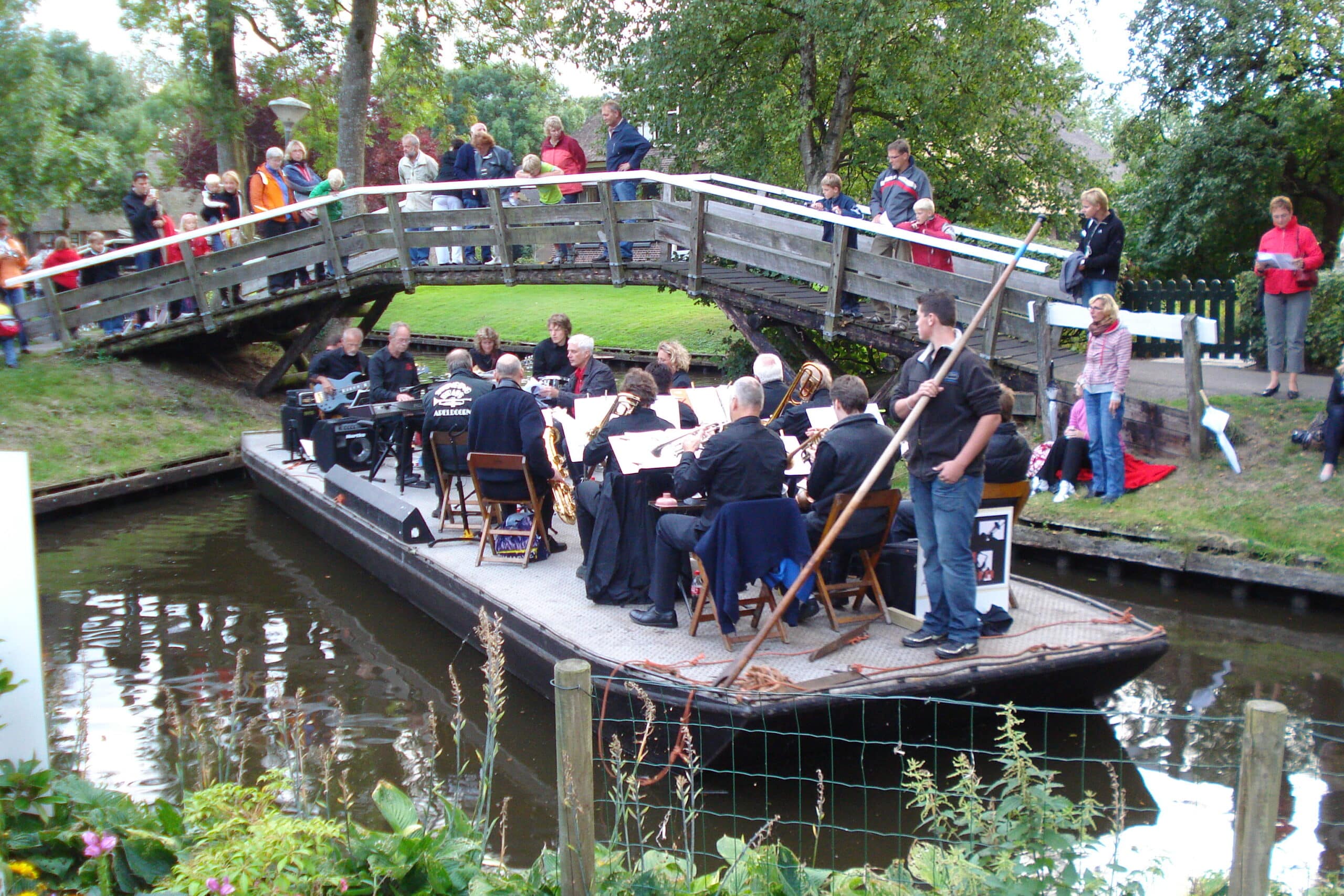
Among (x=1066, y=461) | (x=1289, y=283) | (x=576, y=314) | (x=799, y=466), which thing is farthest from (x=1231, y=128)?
(x=576, y=314)

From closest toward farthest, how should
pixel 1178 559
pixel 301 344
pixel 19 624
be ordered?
pixel 19 624, pixel 1178 559, pixel 301 344

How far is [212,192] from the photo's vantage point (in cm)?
1488

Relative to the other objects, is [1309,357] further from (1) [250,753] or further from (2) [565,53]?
(2) [565,53]

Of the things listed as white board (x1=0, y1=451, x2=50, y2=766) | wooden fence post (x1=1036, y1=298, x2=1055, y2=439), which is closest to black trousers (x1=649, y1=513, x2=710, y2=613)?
white board (x1=0, y1=451, x2=50, y2=766)

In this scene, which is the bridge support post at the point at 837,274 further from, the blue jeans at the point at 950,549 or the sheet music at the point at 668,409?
the blue jeans at the point at 950,549

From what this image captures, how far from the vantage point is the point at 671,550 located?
6.16 metres

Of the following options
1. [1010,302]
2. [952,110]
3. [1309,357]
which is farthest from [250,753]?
[952,110]

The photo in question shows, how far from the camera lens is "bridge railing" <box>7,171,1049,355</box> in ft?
33.8

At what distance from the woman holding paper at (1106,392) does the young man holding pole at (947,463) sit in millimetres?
3556

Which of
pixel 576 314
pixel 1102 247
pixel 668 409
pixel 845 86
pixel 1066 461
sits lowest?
pixel 1066 461

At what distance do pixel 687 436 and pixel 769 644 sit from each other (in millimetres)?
1319

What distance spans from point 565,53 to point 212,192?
272 inches

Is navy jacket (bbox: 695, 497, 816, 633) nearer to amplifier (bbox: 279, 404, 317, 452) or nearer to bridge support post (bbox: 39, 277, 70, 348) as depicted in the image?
amplifier (bbox: 279, 404, 317, 452)

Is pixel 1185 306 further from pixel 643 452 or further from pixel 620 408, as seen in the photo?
pixel 643 452
